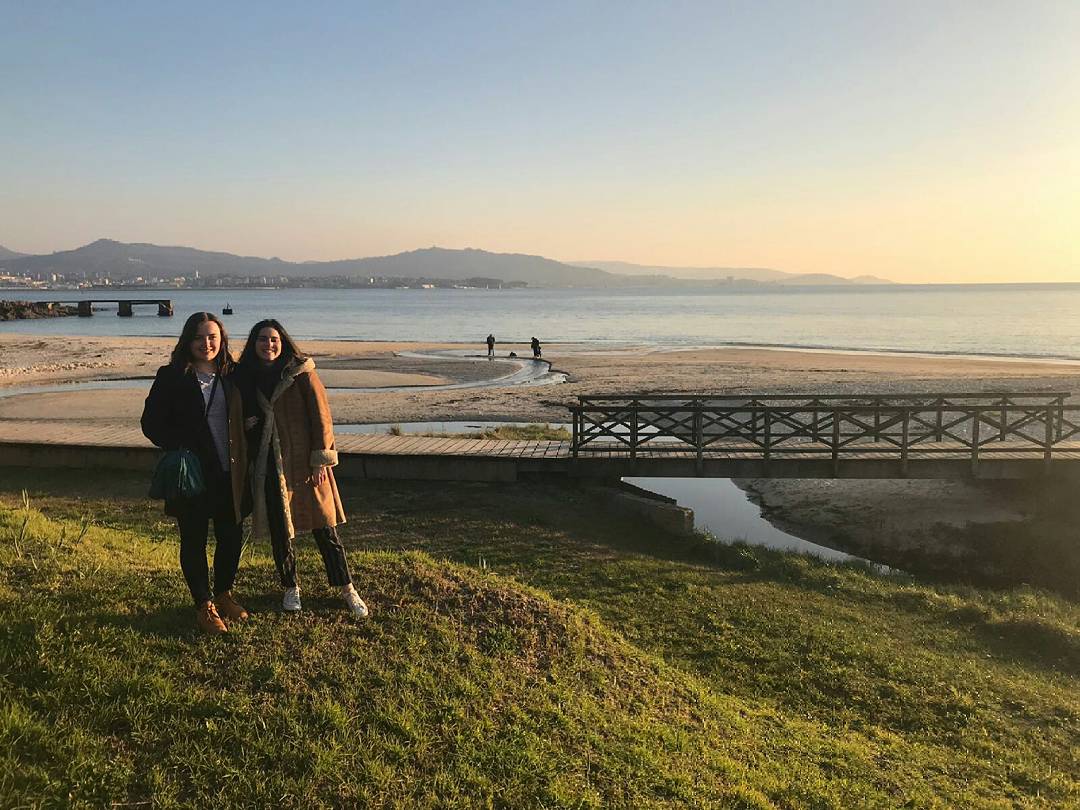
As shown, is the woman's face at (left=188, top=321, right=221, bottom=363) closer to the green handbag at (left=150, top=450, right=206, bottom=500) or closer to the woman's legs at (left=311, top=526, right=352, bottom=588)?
the green handbag at (left=150, top=450, right=206, bottom=500)

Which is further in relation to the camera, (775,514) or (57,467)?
(775,514)

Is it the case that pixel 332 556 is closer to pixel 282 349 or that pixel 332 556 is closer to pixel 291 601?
pixel 291 601

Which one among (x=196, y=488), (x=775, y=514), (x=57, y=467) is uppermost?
(x=196, y=488)

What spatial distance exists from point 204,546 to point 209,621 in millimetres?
520

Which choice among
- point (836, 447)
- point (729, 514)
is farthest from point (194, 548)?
point (729, 514)

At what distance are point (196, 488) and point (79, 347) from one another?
5454cm

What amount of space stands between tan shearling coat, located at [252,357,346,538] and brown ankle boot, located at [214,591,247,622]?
0.59 m

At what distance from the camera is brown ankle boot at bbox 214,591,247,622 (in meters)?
5.29

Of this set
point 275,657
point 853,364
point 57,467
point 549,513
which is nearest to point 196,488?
point 275,657

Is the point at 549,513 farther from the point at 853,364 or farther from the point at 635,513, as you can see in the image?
the point at 853,364

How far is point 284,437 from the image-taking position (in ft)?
17.1

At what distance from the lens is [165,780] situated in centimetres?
384

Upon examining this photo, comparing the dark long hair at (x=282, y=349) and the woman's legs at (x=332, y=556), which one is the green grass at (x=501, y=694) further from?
the dark long hair at (x=282, y=349)

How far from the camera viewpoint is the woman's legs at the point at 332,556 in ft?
18.3
